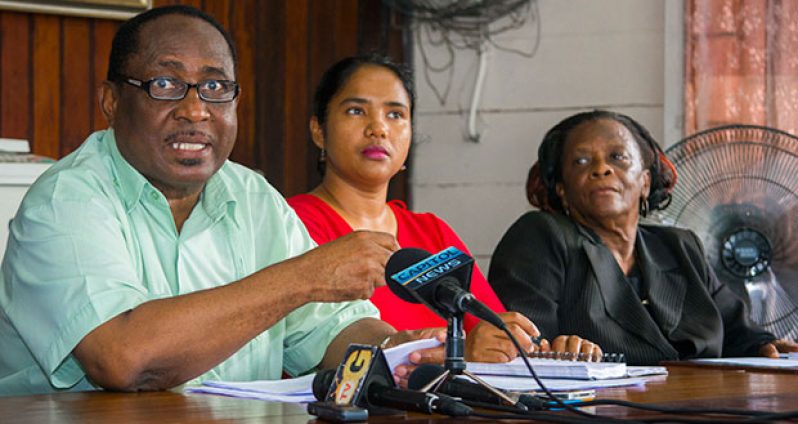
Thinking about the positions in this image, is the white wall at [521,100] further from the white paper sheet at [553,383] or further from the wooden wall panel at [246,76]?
the white paper sheet at [553,383]

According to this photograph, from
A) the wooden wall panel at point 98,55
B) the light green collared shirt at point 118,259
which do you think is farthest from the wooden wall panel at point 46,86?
the light green collared shirt at point 118,259

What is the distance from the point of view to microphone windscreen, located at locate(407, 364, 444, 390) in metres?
1.48

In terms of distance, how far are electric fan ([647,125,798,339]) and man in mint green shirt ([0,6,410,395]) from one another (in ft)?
4.62

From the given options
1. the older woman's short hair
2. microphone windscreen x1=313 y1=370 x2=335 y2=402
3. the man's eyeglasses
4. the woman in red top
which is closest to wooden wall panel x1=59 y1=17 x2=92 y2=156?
the woman in red top

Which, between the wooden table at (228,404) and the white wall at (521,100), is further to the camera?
the white wall at (521,100)

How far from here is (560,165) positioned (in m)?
3.23

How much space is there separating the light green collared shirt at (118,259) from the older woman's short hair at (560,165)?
116cm

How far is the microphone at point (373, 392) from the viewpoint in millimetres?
1363

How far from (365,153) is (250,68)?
4.64ft

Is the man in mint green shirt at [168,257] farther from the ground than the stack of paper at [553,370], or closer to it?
farther from the ground

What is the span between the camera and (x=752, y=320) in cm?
312

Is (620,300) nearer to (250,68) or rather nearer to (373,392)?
(373,392)

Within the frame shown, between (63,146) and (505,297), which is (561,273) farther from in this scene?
(63,146)

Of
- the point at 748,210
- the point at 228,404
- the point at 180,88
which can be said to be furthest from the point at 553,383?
the point at 748,210
